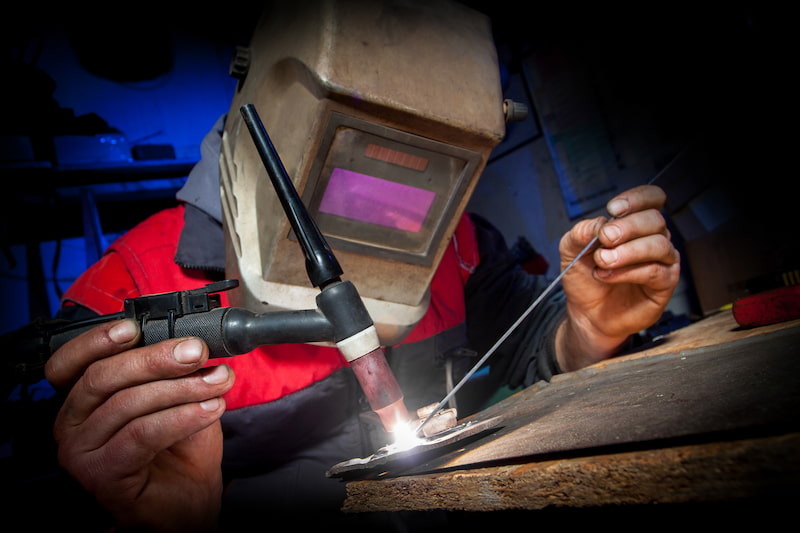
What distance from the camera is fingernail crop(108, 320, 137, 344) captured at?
717 millimetres

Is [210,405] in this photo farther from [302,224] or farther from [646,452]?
[646,452]

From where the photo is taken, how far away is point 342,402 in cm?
154

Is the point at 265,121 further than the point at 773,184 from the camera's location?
No

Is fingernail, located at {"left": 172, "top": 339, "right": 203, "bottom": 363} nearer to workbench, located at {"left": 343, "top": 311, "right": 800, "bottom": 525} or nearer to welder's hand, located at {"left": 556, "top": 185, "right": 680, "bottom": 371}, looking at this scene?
workbench, located at {"left": 343, "top": 311, "right": 800, "bottom": 525}

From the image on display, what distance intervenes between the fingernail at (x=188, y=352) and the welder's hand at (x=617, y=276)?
98cm

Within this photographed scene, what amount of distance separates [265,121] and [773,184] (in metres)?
2.59

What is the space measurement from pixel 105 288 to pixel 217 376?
33.4 inches

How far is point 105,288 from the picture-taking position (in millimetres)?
1321

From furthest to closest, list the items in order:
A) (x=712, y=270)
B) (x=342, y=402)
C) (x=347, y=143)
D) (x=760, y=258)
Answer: (x=712, y=270)
(x=760, y=258)
(x=342, y=402)
(x=347, y=143)

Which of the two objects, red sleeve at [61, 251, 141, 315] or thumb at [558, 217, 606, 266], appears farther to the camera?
red sleeve at [61, 251, 141, 315]

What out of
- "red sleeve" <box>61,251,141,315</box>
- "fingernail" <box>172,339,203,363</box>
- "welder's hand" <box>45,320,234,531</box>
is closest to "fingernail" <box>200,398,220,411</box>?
"welder's hand" <box>45,320,234,531</box>

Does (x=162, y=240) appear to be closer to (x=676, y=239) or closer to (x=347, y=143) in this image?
(x=347, y=143)

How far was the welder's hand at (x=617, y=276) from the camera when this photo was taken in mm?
1033

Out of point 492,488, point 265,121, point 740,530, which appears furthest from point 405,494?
point 265,121
